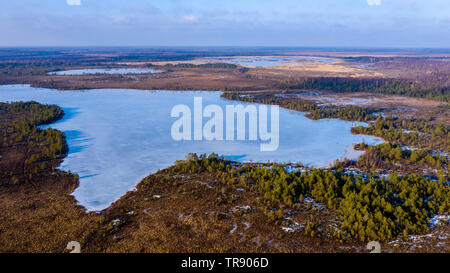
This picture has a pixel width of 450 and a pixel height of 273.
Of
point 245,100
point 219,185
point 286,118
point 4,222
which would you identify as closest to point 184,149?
point 219,185

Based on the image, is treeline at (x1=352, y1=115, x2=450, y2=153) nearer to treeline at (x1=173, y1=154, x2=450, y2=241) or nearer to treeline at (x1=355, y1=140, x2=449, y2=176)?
treeline at (x1=355, y1=140, x2=449, y2=176)

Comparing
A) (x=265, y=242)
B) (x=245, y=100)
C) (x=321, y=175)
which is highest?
(x=245, y=100)

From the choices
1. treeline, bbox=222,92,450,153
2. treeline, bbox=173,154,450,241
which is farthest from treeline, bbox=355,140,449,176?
treeline, bbox=222,92,450,153

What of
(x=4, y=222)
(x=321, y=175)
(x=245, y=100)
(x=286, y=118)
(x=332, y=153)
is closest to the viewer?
(x=4, y=222)

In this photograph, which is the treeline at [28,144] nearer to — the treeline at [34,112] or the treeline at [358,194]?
the treeline at [34,112]

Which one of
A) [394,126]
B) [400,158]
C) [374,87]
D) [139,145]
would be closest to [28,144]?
[139,145]

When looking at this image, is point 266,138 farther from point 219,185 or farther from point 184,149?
point 219,185
